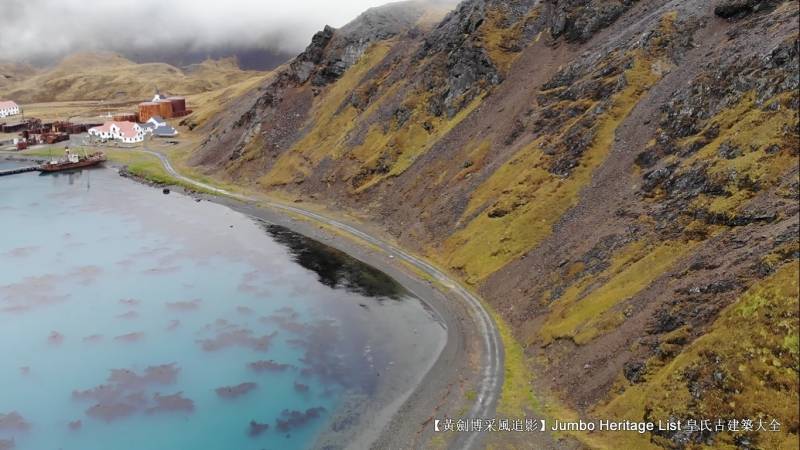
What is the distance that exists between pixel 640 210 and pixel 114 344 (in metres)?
57.3

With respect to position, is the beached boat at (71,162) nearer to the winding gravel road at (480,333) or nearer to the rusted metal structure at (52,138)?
the rusted metal structure at (52,138)

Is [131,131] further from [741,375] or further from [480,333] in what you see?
[741,375]

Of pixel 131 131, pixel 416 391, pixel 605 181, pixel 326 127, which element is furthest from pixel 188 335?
pixel 131 131

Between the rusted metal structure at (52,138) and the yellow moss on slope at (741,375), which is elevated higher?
the rusted metal structure at (52,138)

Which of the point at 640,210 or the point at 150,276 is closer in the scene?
the point at 640,210

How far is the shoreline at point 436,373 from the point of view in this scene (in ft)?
139

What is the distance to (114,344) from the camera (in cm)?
5975

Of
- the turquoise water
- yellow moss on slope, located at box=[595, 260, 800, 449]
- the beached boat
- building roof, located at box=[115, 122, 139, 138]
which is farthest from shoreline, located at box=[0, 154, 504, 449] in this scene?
building roof, located at box=[115, 122, 139, 138]

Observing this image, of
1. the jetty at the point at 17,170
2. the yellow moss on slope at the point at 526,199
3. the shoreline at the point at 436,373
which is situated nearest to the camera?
the shoreline at the point at 436,373

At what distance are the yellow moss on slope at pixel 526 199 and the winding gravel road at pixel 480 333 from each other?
2.85 m

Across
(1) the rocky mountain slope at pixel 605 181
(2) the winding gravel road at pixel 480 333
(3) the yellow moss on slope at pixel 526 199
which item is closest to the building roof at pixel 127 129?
(1) the rocky mountain slope at pixel 605 181

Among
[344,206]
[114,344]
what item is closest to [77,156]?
[344,206]

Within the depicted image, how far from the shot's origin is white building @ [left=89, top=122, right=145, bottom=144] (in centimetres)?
18600

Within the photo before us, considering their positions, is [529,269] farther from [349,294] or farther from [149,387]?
[149,387]
